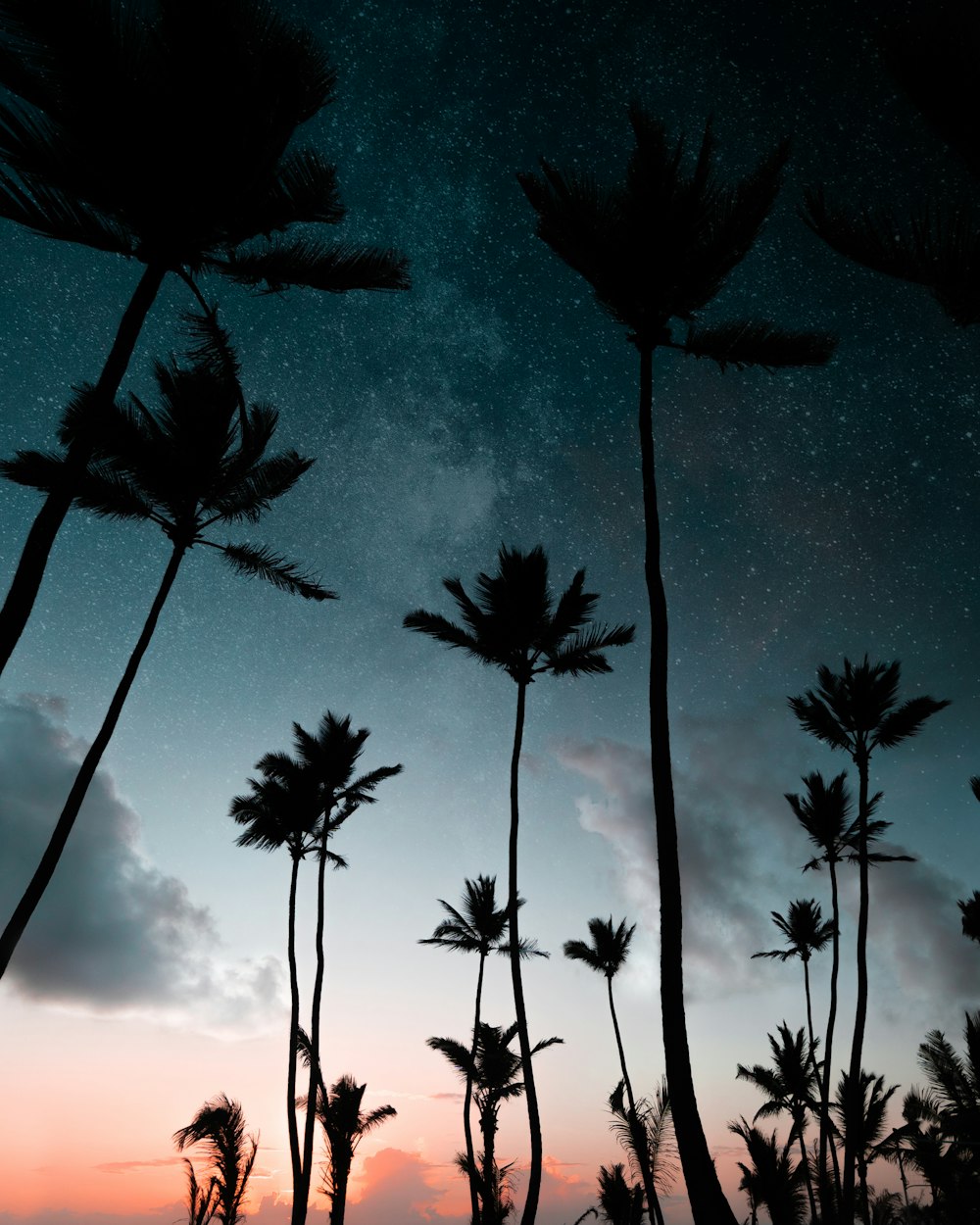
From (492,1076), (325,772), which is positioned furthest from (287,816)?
(492,1076)

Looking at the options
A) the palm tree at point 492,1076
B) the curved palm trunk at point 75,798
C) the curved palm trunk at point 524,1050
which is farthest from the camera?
the palm tree at point 492,1076

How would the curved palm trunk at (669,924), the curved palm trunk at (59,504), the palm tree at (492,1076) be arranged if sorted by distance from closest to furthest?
the curved palm trunk at (669,924), the curved palm trunk at (59,504), the palm tree at (492,1076)

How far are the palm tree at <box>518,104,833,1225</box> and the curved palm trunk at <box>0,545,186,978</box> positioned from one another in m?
7.26

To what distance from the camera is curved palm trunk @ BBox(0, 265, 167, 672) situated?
605 centimetres

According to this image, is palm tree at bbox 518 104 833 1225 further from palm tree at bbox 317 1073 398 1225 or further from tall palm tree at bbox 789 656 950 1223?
palm tree at bbox 317 1073 398 1225

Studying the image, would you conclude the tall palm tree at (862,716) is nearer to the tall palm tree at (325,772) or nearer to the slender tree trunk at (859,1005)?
the slender tree trunk at (859,1005)

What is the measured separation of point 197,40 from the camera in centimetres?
675

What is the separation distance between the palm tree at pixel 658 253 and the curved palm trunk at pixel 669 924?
0.07 feet

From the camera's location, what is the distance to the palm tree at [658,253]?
8.76 meters

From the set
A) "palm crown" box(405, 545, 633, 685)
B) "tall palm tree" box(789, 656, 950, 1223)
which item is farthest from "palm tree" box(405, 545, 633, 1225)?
A: "tall palm tree" box(789, 656, 950, 1223)

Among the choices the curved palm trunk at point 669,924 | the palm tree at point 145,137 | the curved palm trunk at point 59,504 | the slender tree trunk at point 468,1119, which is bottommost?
the slender tree trunk at point 468,1119

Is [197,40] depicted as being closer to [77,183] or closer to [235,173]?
[235,173]

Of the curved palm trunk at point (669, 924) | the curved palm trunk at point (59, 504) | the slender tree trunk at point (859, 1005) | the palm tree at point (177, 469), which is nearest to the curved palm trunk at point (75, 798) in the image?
the palm tree at point (177, 469)

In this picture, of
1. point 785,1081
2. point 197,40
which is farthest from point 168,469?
point 785,1081
